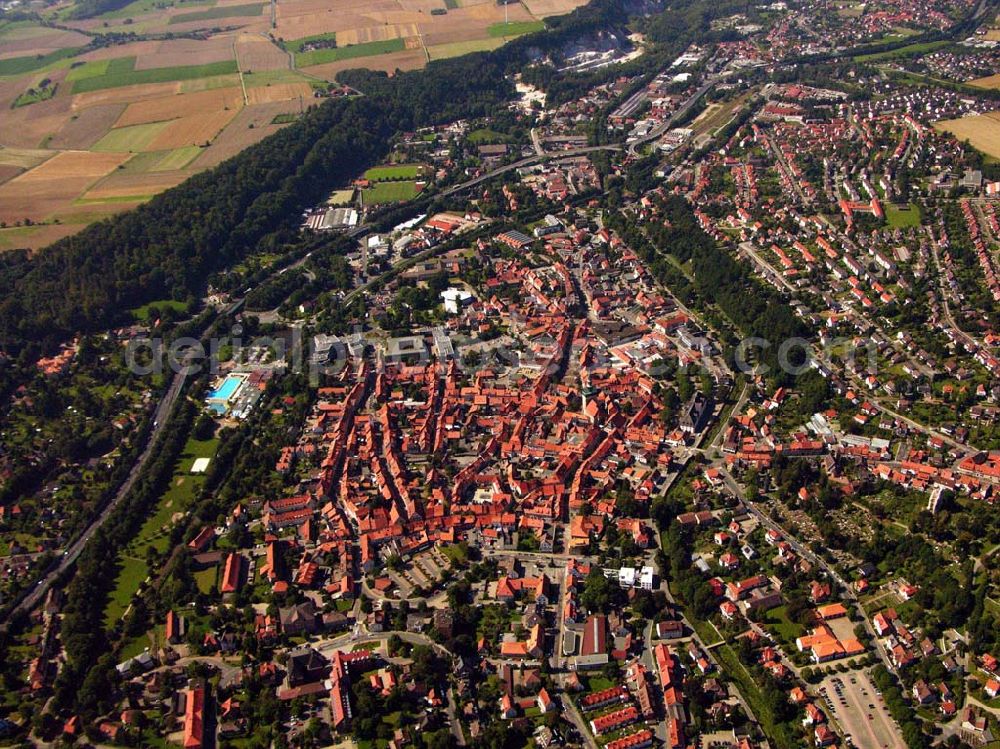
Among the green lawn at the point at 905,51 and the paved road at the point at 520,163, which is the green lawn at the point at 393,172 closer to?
the paved road at the point at 520,163

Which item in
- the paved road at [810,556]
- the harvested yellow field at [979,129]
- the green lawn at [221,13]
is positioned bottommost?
the paved road at [810,556]

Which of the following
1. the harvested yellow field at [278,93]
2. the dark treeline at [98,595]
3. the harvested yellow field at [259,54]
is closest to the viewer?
the dark treeline at [98,595]

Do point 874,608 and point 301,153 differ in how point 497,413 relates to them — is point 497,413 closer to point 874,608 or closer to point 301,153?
point 874,608

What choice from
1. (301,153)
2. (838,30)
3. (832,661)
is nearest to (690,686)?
(832,661)

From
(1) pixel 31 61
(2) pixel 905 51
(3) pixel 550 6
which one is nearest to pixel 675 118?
(2) pixel 905 51

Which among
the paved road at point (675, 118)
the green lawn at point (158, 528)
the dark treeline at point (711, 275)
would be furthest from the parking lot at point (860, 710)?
the paved road at point (675, 118)
